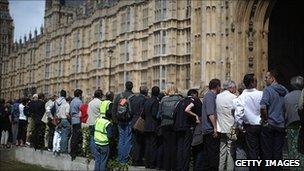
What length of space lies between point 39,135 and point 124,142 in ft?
19.6

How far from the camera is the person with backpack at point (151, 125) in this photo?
40.4ft

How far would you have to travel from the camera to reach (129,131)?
42.3 ft

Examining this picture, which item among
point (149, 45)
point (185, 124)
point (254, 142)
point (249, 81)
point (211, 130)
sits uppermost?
point (149, 45)

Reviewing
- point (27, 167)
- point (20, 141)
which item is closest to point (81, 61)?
point (20, 141)

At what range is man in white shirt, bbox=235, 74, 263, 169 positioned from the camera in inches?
368

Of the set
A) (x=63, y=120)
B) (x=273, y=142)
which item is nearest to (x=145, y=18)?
(x=63, y=120)

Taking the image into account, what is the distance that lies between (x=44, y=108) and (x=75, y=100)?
128 inches

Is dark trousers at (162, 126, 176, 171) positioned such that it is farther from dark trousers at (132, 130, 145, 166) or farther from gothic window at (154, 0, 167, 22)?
gothic window at (154, 0, 167, 22)

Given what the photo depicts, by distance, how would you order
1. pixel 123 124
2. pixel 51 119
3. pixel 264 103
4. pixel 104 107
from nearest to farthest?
1. pixel 264 103
2. pixel 104 107
3. pixel 123 124
4. pixel 51 119

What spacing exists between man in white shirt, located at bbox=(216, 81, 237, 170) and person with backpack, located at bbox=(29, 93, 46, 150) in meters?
9.01

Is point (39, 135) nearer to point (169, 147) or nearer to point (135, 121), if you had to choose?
point (135, 121)

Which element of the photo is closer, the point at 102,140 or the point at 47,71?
the point at 102,140

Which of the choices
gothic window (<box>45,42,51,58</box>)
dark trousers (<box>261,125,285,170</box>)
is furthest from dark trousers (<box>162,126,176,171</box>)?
gothic window (<box>45,42,51,58</box>)

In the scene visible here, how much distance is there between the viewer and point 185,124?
11.0 m
